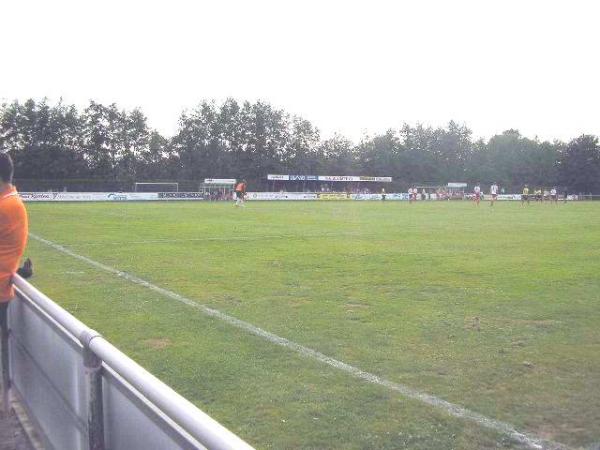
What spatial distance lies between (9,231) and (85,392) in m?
1.91

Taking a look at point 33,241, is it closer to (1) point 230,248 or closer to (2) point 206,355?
(1) point 230,248

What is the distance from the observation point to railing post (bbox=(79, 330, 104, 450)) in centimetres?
267

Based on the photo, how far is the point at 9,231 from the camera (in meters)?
4.25

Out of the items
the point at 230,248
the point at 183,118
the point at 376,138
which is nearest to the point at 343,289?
the point at 230,248

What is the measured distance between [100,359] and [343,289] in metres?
6.91

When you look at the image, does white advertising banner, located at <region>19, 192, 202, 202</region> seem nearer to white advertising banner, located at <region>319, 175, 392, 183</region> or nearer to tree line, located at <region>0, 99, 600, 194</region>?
tree line, located at <region>0, 99, 600, 194</region>

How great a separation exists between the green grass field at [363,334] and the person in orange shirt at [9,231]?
4.92 ft

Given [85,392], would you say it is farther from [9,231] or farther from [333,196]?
[333,196]

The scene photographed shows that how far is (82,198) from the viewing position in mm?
54219

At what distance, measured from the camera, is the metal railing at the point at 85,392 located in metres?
1.87

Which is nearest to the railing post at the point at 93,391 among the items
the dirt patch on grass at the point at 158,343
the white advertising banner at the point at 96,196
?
the dirt patch on grass at the point at 158,343

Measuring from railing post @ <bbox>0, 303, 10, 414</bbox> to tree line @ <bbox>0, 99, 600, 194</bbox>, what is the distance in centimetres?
5625

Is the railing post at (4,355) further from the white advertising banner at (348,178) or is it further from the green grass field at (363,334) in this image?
the white advertising banner at (348,178)

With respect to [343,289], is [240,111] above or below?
above
